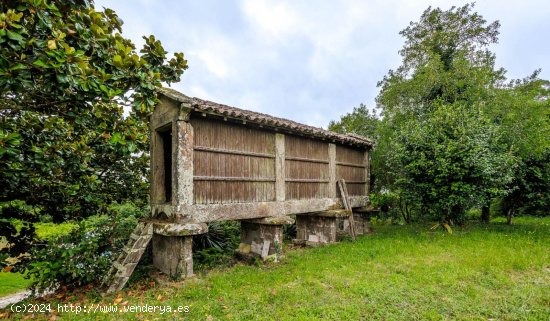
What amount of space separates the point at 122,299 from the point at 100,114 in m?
3.17

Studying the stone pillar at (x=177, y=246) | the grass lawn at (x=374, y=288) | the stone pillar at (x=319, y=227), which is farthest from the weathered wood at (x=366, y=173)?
the stone pillar at (x=177, y=246)

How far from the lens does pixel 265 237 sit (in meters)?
7.00

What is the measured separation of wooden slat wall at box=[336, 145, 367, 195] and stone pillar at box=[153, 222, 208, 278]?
5462 millimetres

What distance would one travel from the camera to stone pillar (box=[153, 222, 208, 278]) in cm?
530

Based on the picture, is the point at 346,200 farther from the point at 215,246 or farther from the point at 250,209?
the point at 215,246

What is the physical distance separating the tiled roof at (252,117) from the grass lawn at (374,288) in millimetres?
3370

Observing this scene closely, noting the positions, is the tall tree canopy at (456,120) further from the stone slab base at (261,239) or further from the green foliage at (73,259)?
the green foliage at (73,259)

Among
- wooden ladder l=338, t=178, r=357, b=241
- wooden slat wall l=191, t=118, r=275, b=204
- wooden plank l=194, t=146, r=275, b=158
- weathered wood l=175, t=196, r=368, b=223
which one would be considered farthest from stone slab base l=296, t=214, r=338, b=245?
wooden plank l=194, t=146, r=275, b=158

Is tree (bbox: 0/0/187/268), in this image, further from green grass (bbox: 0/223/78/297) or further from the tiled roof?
green grass (bbox: 0/223/78/297)

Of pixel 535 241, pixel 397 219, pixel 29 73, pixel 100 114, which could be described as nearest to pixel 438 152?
pixel 535 241

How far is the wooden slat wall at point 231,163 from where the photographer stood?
590 cm

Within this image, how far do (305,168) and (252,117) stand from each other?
8.66 ft

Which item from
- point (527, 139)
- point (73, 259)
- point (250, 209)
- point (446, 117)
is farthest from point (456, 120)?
point (73, 259)

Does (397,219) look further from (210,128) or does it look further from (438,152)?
Answer: (210,128)
